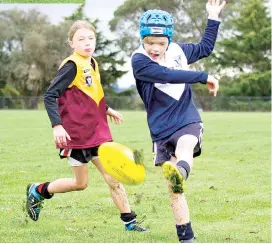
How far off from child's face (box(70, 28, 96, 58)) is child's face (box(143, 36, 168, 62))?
0.73 metres

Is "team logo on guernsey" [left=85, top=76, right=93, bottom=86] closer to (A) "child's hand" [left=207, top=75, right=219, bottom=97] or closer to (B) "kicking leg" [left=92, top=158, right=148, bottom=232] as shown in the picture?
(B) "kicking leg" [left=92, top=158, right=148, bottom=232]

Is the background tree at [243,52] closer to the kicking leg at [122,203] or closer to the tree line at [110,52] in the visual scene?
the tree line at [110,52]

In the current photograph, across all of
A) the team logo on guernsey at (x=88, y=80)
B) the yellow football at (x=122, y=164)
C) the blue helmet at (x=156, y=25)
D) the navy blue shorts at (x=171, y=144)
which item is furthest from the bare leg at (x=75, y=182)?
the blue helmet at (x=156, y=25)

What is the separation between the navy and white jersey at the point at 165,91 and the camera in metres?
5.25

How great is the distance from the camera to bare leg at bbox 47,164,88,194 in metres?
6.06

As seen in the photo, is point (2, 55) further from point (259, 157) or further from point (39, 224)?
point (39, 224)

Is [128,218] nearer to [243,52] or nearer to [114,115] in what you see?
[114,115]

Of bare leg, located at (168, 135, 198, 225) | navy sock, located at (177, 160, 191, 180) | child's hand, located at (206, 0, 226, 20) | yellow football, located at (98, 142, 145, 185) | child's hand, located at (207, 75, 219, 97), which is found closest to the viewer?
navy sock, located at (177, 160, 191, 180)

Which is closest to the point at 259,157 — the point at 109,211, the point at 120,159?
the point at 109,211

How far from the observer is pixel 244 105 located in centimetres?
5162

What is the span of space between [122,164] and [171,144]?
56cm

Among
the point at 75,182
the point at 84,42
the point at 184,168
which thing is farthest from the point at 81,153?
the point at 184,168

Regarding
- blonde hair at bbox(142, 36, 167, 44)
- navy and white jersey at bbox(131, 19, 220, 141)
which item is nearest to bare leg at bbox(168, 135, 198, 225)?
navy and white jersey at bbox(131, 19, 220, 141)

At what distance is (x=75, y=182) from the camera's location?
20.0 ft
